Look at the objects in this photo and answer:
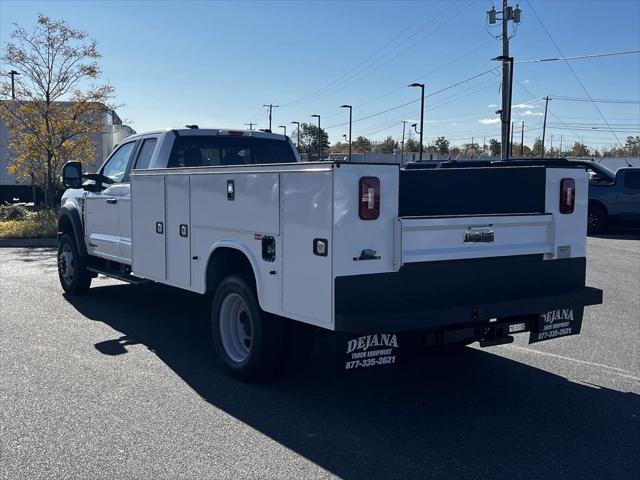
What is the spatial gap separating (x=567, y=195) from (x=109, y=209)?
17.5 feet

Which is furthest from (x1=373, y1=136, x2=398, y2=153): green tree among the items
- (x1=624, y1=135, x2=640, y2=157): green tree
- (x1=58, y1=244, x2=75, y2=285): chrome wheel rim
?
(x1=58, y1=244, x2=75, y2=285): chrome wheel rim

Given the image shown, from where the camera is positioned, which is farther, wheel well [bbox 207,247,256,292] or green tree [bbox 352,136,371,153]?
green tree [bbox 352,136,371,153]

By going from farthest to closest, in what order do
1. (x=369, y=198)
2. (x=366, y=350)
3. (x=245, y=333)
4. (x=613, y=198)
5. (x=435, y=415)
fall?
(x=613, y=198), (x=245, y=333), (x=435, y=415), (x=366, y=350), (x=369, y=198)

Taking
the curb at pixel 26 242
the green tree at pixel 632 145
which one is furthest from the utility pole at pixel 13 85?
the green tree at pixel 632 145

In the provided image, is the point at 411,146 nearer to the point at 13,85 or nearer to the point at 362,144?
the point at 362,144

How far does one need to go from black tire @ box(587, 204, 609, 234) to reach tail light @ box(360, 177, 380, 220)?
1730cm

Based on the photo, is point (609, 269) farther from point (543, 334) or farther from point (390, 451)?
point (390, 451)

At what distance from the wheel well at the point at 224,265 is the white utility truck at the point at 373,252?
0.04ft

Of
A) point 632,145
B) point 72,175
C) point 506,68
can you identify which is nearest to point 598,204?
point 506,68

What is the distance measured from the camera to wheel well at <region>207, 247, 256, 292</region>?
18.8ft

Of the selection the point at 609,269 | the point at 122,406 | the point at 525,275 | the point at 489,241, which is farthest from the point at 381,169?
the point at 609,269

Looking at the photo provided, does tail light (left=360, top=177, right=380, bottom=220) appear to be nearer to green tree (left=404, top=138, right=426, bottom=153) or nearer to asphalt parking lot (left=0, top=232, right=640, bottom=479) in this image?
asphalt parking lot (left=0, top=232, right=640, bottom=479)

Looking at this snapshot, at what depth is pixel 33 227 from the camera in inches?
726

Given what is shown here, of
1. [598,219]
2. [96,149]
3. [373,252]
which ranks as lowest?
[598,219]
